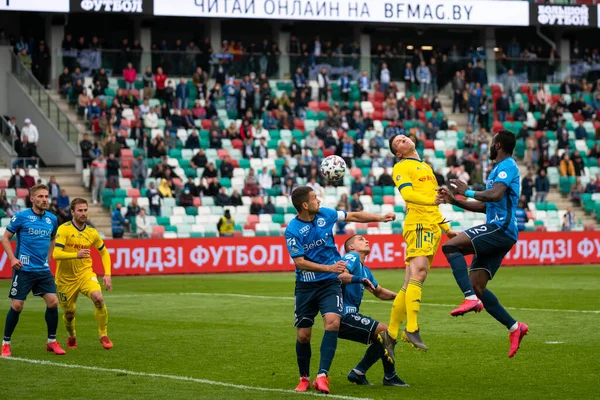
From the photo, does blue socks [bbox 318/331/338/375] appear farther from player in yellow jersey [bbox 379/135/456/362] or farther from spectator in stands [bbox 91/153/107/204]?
spectator in stands [bbox 91/153/107/204]

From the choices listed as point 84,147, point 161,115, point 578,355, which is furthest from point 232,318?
point 161,115

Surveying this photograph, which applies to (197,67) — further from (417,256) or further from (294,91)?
(417,256)

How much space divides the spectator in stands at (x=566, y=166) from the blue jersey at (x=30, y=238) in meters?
29.0

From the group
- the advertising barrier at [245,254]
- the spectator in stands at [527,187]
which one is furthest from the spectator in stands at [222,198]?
the spectator in stands at [527,187]

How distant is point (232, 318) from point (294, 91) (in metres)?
22.4

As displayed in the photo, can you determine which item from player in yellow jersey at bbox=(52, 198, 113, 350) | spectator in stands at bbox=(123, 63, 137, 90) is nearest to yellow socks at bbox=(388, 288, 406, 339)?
player in yellow jersey at bbox=(52, 198, 113, 350)

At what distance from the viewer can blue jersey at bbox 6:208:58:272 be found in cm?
1420

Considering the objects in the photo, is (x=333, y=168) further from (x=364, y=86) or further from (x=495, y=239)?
(x=364, y=86)

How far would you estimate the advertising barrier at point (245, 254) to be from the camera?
30125 millimetres

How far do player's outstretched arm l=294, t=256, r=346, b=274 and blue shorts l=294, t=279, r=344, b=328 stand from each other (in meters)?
0.26

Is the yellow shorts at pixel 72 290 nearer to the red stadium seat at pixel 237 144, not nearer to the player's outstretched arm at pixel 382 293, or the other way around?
the player's outstretched arm at pixel 382 293

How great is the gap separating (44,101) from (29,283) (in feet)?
76.8

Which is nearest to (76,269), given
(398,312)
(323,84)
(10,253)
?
(10,253)

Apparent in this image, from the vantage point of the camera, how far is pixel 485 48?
46938mm
